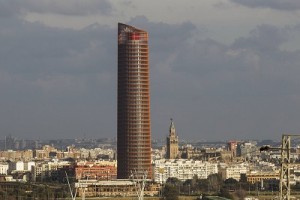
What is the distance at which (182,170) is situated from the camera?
5433 inches

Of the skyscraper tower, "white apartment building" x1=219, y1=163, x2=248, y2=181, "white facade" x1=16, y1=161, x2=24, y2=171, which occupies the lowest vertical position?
"white apartment building" x1=219, y1=163, x2=248, y2=181

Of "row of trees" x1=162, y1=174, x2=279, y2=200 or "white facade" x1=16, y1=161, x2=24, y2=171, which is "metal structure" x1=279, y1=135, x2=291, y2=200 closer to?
"row of trees" x1=162, y1=174, x2=279, y2=200

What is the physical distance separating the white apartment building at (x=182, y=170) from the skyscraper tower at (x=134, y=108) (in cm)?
1367

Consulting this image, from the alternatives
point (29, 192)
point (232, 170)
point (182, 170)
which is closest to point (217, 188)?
point (29, 192)

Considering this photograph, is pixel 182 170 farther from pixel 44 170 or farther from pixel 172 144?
pixel 172 144

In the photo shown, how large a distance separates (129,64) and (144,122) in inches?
223

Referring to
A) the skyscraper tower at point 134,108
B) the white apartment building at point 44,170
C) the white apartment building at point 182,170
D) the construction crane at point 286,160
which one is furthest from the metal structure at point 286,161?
the white apartment building at point 44,170

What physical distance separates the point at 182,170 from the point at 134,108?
2179cm

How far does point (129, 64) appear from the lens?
11794cm

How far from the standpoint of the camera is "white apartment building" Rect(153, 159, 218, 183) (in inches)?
5277

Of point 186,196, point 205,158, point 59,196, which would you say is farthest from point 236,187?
point 205,158

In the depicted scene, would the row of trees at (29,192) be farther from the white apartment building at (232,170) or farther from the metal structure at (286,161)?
the metal structure at (286,161)

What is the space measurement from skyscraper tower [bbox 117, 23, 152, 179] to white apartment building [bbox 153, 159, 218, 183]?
13.7 m

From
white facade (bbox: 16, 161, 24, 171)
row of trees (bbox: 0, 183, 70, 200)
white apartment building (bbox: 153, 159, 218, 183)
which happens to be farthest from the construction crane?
white facade (bbox: 16, 161, 24, 171)
